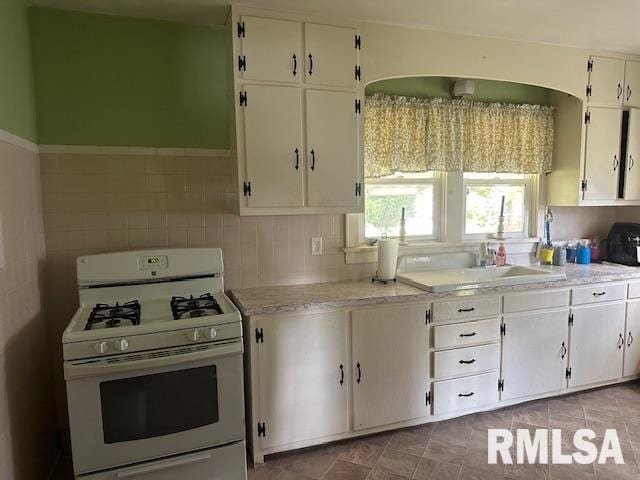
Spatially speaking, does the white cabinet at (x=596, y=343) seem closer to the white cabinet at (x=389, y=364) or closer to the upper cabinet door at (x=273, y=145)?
the white cabinet at (x=389, y=364)

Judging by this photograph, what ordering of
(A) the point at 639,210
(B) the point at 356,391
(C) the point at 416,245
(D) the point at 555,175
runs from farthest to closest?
(A) the point at 639,210 < (D) the point at 555,175 < (C) the point at 416,245 < (B) the point at 356,391

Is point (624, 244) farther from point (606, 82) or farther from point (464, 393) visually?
point (464, 393)

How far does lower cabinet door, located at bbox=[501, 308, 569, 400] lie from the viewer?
8.80 ft

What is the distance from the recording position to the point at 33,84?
7.34 ft

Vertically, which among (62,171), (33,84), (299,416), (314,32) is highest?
(314,32)

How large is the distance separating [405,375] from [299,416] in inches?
25.3

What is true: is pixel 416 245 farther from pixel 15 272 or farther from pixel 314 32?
pixel 15 272

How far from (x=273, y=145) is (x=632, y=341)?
2.84 m

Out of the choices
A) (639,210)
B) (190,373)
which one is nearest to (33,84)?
(190,373)

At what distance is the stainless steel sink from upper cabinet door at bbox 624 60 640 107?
139cm

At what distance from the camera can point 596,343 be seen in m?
2.93

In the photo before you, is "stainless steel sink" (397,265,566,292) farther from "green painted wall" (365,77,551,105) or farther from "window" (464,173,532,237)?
"green painted wall" (365,77,551,105)

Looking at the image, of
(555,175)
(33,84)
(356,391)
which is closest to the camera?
(33,84)

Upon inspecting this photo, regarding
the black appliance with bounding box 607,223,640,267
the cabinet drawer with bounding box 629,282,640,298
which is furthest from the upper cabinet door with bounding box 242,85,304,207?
the black appliance with bounding box 607,223,640,267
